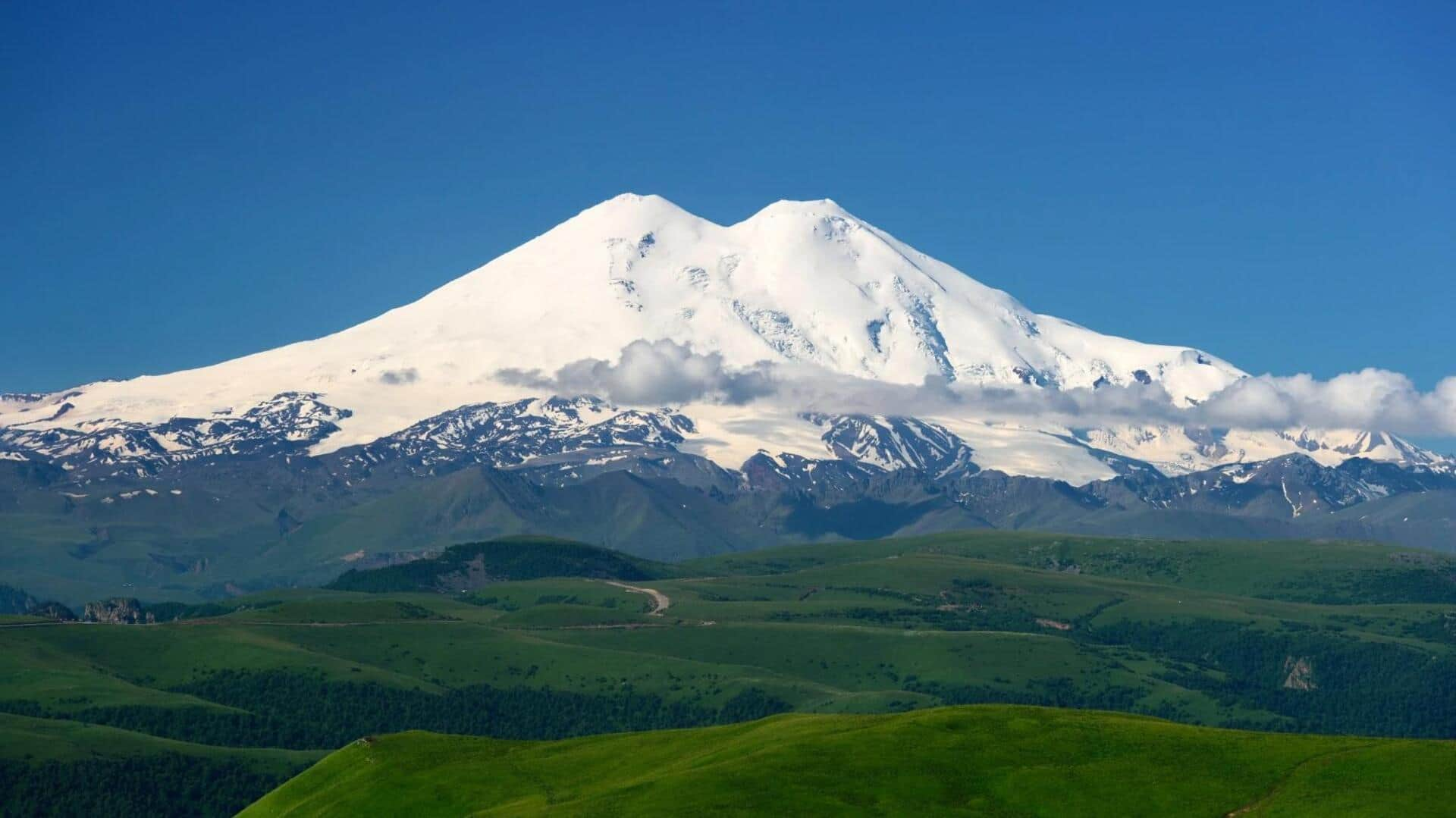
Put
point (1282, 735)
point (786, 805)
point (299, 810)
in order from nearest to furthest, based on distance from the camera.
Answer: point (786, 805) < point (1282, 735) < point (299, 810)

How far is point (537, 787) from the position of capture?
186375mm

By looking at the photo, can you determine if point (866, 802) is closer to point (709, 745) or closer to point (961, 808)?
point (961, 808)

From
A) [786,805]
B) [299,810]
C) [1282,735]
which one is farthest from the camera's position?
[299,810]

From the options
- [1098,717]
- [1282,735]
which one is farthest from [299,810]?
[1282,735]

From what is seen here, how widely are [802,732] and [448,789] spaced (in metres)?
34.5

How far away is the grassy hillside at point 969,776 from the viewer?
515 feet

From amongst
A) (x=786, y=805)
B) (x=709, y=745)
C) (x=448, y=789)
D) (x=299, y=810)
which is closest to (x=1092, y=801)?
(x=786, y=805)

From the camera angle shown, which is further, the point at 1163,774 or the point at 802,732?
the point at 802,732

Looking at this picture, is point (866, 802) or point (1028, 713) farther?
point (1028, 713)

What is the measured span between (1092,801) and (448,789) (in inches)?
2536

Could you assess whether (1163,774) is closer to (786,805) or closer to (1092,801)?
(1092,801)

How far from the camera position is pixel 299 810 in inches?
7761

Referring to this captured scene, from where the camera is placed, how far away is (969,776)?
167 metres

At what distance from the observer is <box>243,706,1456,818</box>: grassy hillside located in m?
157
